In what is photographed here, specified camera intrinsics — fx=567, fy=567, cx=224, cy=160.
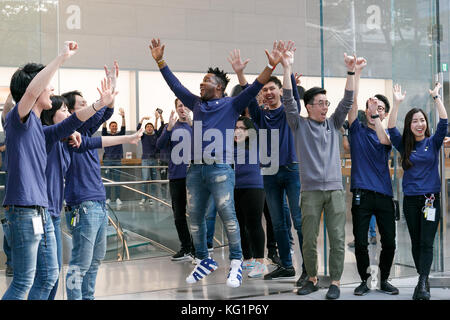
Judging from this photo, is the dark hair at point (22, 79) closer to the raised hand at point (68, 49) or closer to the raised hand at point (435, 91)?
the raised hand at point (68, 49)

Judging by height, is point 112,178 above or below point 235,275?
above

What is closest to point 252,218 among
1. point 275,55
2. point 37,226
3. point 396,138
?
point 396,138

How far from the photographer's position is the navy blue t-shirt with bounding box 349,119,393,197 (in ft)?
12.6

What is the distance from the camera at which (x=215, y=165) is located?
12.1 feet

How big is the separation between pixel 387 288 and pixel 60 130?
2443 mm

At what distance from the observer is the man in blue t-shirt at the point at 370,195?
3842 mm

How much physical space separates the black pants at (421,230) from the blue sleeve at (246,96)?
124 cm

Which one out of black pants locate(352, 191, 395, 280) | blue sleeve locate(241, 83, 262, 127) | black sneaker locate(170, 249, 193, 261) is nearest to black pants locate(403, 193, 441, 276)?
black pants locate(352, 191, 395, 280)

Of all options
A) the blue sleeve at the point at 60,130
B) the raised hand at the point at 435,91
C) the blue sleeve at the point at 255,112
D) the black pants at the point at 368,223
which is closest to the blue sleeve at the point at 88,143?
the blue sleeve at the point at 60,130

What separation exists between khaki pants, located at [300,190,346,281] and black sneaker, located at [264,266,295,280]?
0.60 meters

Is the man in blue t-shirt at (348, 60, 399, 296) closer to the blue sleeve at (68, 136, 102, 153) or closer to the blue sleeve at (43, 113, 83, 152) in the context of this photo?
the blue sleeve at (68, 136, 102, 153)

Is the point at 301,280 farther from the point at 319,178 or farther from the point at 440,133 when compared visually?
the point at 440,133
